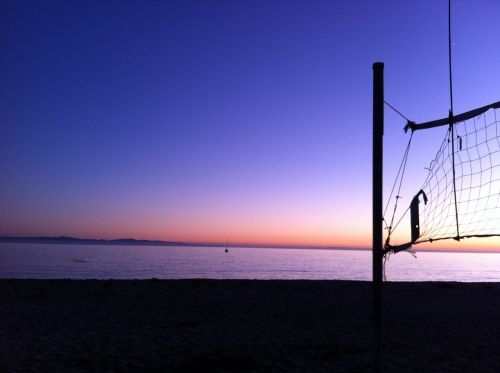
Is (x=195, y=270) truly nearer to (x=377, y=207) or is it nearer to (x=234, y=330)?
(x=234, y=330)

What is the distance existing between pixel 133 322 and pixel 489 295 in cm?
1793

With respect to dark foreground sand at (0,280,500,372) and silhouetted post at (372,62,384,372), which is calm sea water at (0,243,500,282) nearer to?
dark foreground sand at (0,280,500,372)

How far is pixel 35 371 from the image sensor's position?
25.1ft

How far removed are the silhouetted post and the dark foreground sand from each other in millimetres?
2947

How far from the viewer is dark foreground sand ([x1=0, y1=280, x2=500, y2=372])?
8516 mm

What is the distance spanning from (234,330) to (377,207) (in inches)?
303

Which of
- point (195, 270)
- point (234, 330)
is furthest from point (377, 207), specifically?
point (195, 270)

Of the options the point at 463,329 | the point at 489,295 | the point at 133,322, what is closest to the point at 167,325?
the point at 133,322

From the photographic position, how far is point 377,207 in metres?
5.43

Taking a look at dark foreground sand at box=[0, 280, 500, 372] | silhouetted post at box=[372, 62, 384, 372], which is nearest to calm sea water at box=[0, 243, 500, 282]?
dark foreground sand at box=[0, 280, 500, 372]

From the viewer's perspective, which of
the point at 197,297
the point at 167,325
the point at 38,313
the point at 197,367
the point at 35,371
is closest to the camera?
the point at 35,371

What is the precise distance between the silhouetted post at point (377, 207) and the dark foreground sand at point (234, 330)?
2947 mm

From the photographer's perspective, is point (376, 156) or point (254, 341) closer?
point (376, 156)

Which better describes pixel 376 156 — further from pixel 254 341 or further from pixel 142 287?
pixel 142 287
